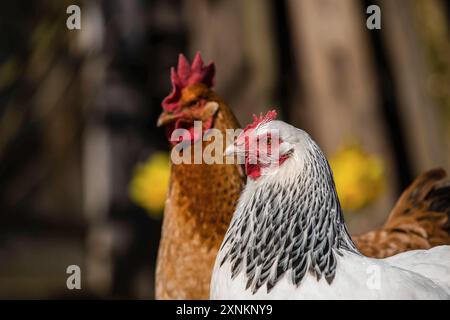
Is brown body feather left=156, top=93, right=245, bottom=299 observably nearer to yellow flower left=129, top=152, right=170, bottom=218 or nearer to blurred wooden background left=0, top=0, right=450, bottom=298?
yellow flower left=129, top=152, right=170, bottom=218

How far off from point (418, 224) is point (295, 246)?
2.46ft

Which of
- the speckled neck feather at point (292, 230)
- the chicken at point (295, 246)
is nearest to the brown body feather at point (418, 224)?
the chicken at point (295, 246)

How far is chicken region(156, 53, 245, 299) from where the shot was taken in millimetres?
1869

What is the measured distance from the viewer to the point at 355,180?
2541 mm

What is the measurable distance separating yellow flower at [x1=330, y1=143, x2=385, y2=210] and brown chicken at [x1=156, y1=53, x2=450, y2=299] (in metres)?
0.47

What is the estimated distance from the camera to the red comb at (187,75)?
6.63ft

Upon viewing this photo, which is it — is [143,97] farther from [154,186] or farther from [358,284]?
[358,284]

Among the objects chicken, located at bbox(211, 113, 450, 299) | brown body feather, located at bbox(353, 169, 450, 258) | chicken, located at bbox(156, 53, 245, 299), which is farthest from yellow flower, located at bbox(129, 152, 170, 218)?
chicken, located at bbox(211, 113, 450, 299)

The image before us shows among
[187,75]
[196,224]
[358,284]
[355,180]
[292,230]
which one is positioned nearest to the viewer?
[358,284]

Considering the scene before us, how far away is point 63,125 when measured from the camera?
6.19 m

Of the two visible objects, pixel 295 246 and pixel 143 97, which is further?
pixel 143 97

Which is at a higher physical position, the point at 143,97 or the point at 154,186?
the point at 143,97

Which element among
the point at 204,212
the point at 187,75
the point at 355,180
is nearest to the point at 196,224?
the point at 204,212

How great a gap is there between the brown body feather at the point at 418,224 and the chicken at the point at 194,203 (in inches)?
19.1
